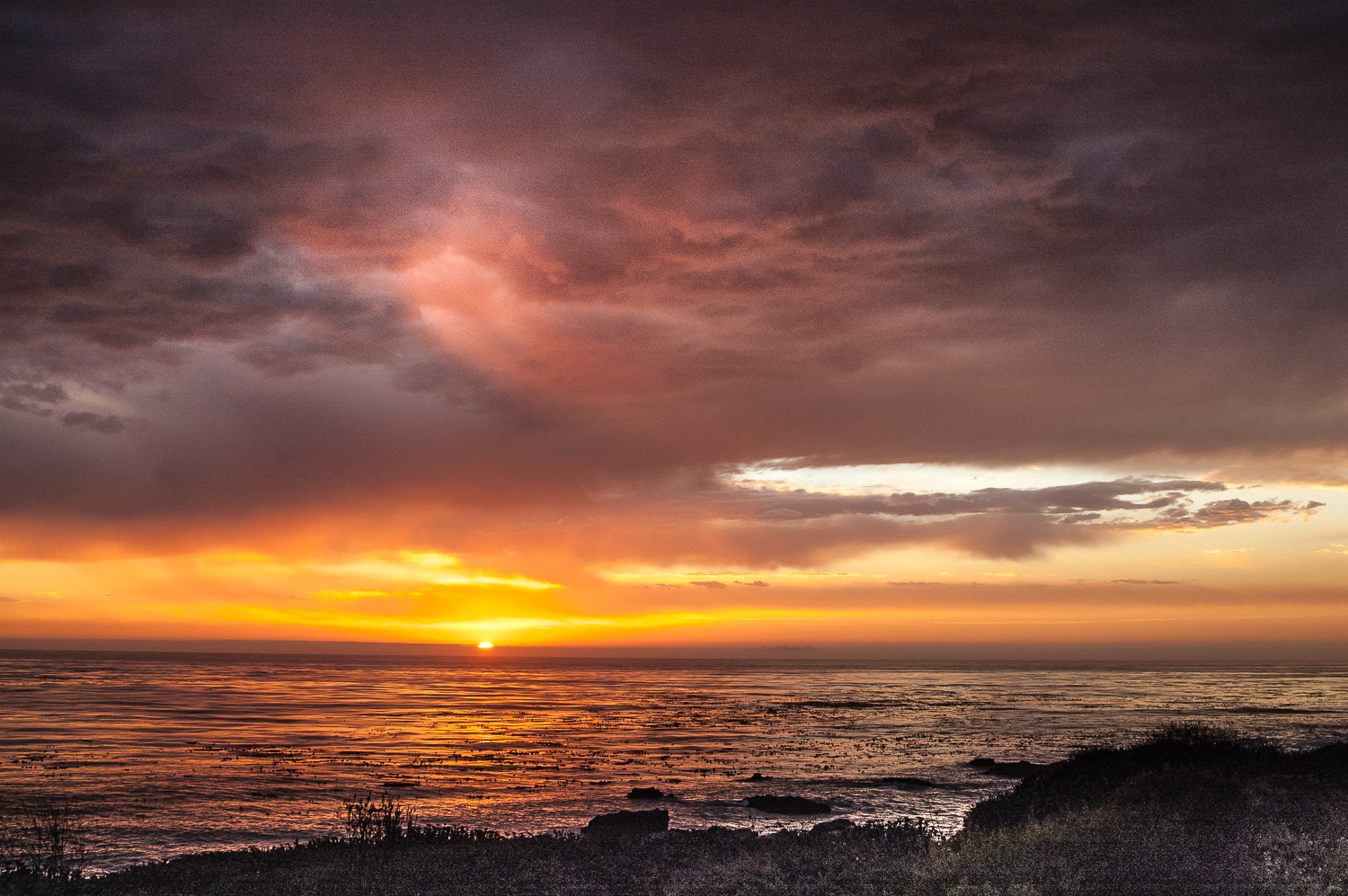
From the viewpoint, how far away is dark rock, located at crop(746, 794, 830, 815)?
94.1 ft

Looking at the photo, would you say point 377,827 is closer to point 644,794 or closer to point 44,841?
point 44,841

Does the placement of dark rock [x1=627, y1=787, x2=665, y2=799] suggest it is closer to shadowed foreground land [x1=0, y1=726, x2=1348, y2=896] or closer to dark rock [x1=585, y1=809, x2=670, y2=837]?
dark rock [x1=585, y1=809, x2=670, y2=837]

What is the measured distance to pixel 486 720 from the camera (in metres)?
64.6

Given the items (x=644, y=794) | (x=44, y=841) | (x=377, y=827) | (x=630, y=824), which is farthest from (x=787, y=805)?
(x=44, y=841)

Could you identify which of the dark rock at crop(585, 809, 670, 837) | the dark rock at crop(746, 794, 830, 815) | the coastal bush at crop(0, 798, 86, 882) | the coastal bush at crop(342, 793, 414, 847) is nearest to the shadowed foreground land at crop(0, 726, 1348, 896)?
the coastal bush at crop(342, 793, 414, 847)

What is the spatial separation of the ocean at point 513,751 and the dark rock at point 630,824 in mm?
1105

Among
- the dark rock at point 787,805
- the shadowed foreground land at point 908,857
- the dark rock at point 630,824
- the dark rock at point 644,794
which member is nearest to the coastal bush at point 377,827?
the shadowed foreground land at point 908,857

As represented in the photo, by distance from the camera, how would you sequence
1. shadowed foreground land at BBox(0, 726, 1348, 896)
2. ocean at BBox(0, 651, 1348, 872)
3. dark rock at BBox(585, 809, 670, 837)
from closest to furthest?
shadowed foreground land at BBox(0, 726, 1348, 896)
dark rock at BBox(585, 809, 670, 837)
ocean at BBox(0, 651, 1348, 872)

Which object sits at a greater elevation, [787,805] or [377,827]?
[377,827]

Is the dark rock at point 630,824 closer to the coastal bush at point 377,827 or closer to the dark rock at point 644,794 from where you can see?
the dark rock at point 644,794

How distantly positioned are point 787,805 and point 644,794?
18.2ft

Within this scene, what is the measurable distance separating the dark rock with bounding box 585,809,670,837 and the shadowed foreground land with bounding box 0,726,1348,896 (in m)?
1.16

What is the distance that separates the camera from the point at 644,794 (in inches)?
1236

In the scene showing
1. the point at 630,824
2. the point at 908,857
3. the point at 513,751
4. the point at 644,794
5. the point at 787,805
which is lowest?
the point at 513,751
